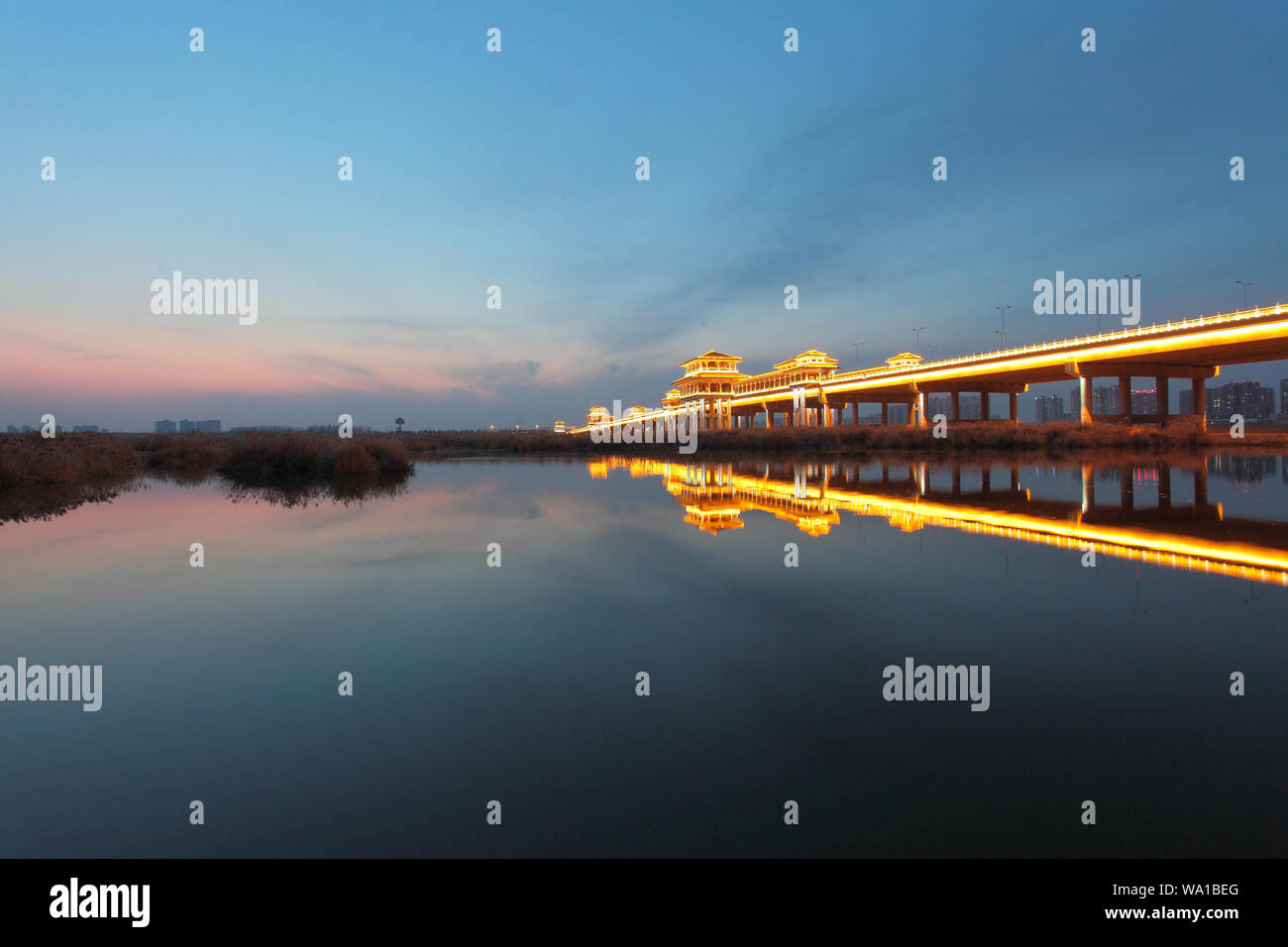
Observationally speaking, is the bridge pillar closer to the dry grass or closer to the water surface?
the water surface

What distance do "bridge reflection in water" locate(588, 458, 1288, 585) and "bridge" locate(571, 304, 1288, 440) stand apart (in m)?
26.9

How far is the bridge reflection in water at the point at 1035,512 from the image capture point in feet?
30.4

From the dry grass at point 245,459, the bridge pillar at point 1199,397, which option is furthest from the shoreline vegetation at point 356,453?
the bridge pillar at point 1199,397

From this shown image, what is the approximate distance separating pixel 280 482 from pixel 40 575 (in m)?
16.0

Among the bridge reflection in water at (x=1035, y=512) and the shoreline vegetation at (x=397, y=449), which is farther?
the shoreline vegetation at (x=397, y=449)

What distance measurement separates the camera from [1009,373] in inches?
2643

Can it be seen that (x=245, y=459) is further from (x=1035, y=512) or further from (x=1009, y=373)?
(x=1009, y=373)

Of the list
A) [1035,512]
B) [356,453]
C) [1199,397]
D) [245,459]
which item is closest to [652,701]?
[1035,512]

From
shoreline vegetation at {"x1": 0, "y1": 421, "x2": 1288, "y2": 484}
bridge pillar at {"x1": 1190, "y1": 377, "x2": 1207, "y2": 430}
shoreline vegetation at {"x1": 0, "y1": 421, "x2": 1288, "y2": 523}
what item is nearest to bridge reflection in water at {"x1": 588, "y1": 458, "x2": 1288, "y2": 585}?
shoreline vegetation at {"x1": 0, "y1": 421, "x2": 1288, "y2": 523}

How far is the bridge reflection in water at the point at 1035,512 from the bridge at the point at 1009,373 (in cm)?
2690

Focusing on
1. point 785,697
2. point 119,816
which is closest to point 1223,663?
point 785,697

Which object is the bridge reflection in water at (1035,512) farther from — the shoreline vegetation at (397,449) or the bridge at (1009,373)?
the bridge at (1009,373)

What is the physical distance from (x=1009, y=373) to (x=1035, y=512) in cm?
6288
